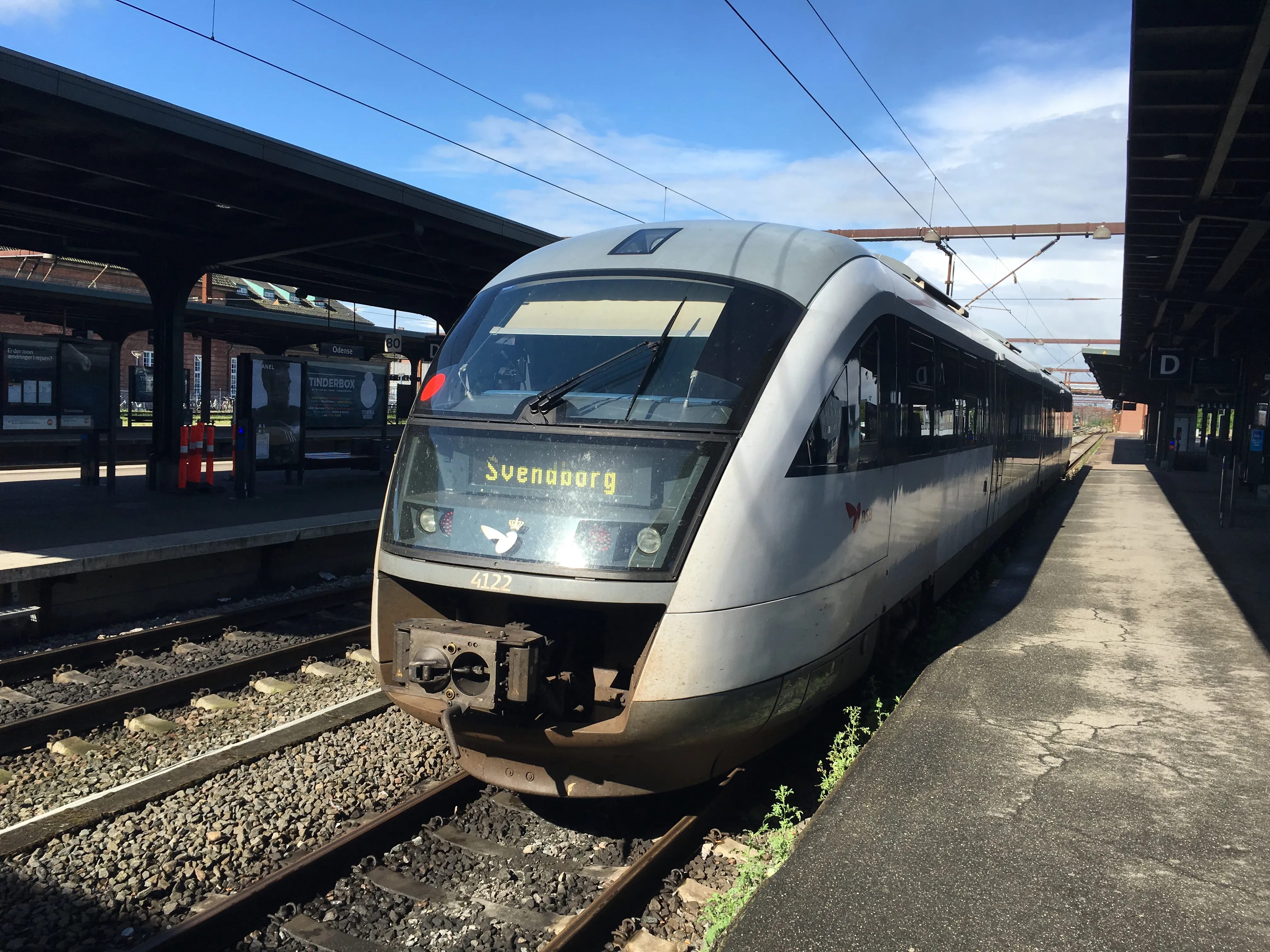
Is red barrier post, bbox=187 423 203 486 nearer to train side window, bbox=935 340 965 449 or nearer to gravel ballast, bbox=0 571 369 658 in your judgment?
gravel ballast, bbox=0 571 369 658

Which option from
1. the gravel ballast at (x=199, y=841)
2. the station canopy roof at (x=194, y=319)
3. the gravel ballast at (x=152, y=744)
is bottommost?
the gravel ballast at (x=152, y=744)

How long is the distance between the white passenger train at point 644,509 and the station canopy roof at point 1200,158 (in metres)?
3.66

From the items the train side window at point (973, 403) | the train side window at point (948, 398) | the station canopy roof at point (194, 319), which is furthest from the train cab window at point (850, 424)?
the station canopy roof at point (194, 319)

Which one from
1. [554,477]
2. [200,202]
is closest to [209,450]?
[200,202]

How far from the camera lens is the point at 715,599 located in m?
4.34

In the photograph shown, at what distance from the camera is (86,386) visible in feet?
59.1

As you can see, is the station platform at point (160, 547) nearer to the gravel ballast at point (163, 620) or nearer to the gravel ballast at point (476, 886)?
the gravel ballast at point (163, 620)

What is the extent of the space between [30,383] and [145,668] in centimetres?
1230

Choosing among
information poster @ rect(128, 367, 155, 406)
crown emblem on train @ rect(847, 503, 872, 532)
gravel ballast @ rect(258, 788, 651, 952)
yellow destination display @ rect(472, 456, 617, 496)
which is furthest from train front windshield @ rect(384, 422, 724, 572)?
information poster @ rect(128, 367, 155, 406)

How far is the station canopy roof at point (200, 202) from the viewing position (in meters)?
9.18

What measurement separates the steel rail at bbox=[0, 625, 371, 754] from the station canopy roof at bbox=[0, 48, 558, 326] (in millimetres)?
5166

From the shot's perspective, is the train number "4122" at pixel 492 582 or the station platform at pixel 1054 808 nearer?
the station platform at pixel 1054 808

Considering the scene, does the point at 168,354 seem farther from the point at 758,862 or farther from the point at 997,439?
the point at 758,862

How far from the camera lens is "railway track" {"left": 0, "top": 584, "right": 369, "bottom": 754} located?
20.9ft
